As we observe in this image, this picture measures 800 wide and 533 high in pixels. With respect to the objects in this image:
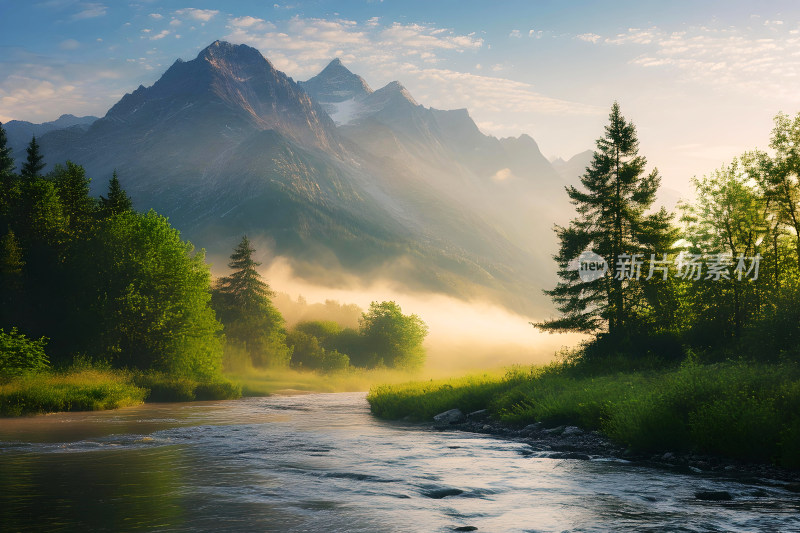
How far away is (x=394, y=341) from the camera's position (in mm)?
121500

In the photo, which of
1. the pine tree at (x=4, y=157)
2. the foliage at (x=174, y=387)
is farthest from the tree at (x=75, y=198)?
the pine tree at (x=4, y=157)

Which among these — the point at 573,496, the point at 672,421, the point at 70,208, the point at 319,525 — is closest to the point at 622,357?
the point at 672,421

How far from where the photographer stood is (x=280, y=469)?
20.5 metres

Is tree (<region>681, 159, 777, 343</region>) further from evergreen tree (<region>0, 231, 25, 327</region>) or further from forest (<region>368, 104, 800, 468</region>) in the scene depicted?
evergreen tree (<region>0, 231, 25, 327</region>)

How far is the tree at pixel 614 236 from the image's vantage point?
4444cm

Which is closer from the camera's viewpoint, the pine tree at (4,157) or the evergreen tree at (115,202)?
the evergreen tree at (115,202)

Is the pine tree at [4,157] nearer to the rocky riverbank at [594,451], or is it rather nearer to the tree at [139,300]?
the tree at [139,300]

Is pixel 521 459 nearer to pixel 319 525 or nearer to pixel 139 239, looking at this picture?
pixel 319 525

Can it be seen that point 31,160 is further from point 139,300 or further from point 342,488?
point 342,488

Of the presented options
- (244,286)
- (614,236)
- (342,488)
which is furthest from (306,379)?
(342,488)

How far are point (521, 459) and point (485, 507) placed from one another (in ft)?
26.9

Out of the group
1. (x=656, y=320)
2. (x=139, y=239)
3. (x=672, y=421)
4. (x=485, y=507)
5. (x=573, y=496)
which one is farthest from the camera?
(x=139, y=239)

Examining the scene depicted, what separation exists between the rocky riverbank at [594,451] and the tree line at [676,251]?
14.6 meters

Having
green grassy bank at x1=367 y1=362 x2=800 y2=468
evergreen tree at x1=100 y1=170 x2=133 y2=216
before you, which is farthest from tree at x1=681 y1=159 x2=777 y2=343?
evergreen tree at x1=100 y1=170 x2=133 y2=216
